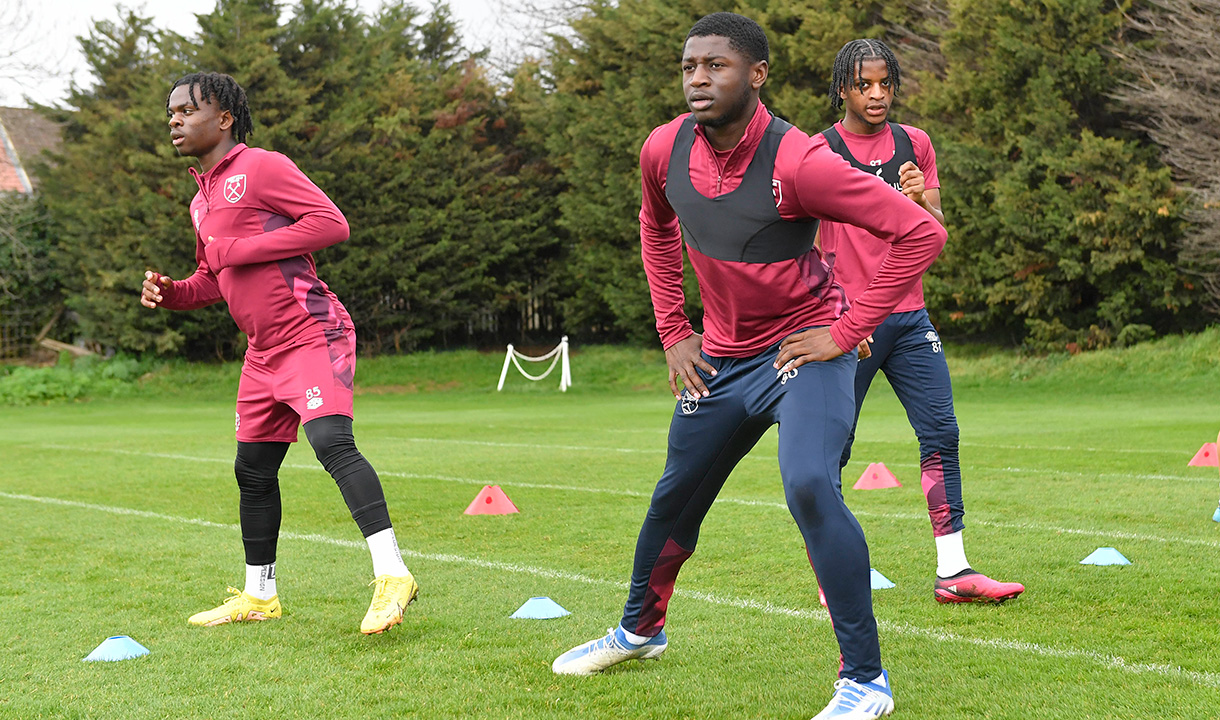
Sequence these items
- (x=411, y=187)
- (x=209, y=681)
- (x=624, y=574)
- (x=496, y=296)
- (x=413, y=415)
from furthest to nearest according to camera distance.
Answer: (x=496, y=296) < (x=411, y=187) < (x=413, y=415) < (x=624, y=574) < (x=209, y=681)

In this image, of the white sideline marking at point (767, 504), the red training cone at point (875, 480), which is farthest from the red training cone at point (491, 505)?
the red training cone at point (875, 480)

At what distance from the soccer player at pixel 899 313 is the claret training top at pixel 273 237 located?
7.44 ft

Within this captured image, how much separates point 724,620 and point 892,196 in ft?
7.17

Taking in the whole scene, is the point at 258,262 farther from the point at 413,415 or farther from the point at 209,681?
the point at 413,415

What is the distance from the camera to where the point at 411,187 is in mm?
32594

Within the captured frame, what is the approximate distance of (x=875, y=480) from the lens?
934 centimetres

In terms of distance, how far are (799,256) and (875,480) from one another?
5.90m

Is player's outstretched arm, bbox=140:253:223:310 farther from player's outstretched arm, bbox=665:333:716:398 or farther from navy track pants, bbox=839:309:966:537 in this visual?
navy track pants, bbox=839:309:966:537

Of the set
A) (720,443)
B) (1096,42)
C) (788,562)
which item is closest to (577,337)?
(1096,42)

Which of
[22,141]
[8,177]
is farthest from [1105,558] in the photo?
[22,141]

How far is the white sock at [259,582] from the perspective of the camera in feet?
17.3

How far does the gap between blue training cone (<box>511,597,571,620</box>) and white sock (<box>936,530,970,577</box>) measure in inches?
67.1

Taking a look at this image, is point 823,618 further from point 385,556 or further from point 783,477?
point 385,556

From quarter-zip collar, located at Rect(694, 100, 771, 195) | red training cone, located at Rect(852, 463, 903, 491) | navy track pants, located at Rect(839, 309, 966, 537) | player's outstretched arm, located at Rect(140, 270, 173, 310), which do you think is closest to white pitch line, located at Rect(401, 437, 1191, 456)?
red training cone, located at Rect(852, 463, 903, 491)
